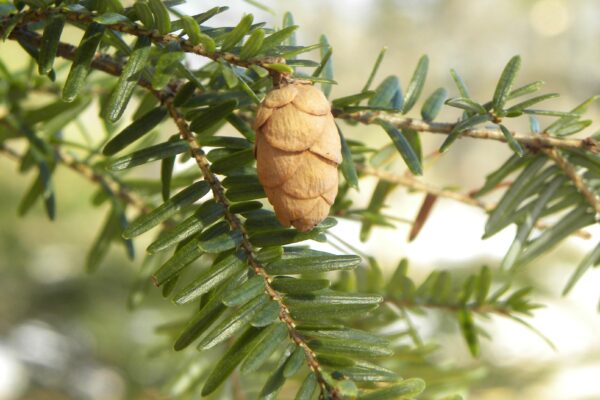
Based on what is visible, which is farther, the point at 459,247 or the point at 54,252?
the point at 459,247

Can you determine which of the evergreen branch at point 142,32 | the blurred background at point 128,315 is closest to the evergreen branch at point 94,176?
the blurred background at point 128,315

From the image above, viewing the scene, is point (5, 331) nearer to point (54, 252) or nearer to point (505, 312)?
point (54, 252)

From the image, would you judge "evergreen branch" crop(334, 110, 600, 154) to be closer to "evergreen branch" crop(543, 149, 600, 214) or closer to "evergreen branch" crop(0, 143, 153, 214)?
"evergreen branch" crop(543, 149, 600, 214)

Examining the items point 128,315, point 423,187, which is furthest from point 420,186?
point 128,315

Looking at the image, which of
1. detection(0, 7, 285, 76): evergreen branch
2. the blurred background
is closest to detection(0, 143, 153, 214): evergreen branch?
the blurred background

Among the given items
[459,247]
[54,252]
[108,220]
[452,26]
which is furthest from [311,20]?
[108,220]
